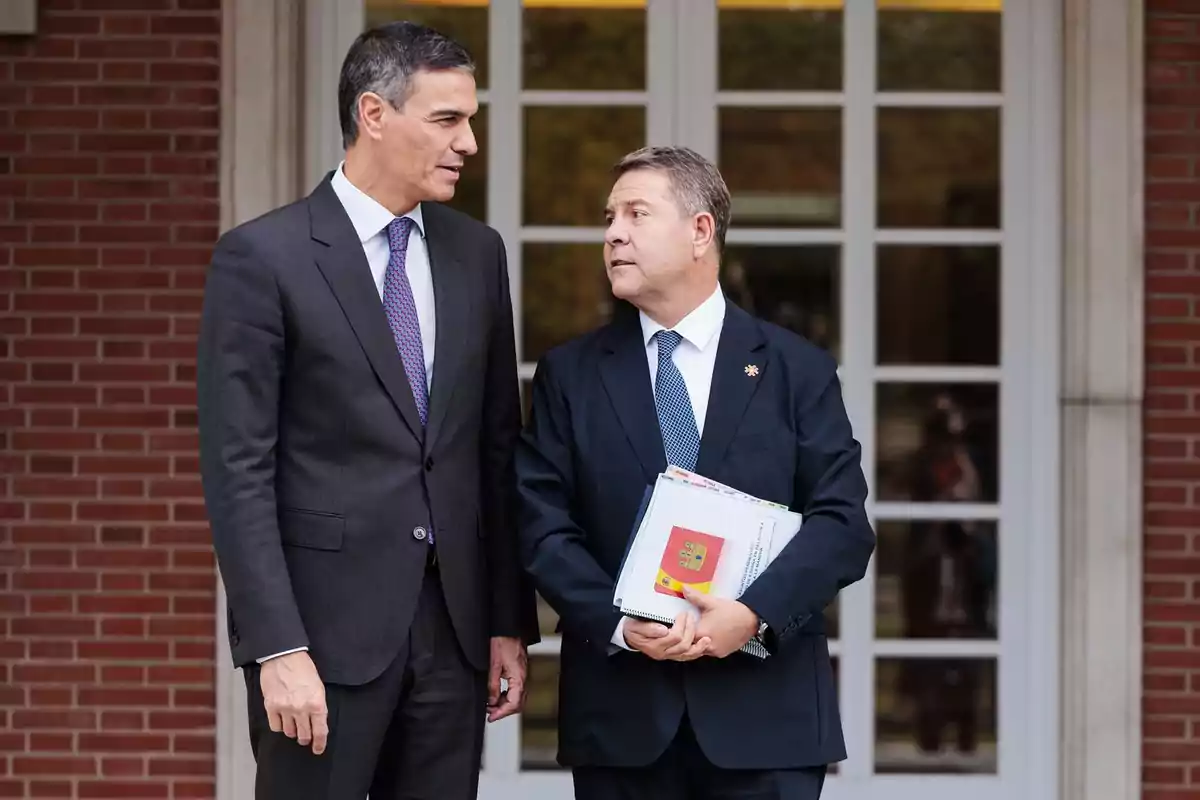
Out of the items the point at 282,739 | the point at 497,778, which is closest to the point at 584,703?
the point at 282,739

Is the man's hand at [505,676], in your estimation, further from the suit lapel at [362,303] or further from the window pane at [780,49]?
the window pane at [780,49]

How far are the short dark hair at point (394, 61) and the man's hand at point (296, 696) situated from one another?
95 cm

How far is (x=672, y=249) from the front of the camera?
302 centimetres

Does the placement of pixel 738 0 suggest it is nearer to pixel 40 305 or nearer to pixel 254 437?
pixel 40 305

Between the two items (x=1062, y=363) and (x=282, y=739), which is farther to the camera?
(x=1062, y=363)

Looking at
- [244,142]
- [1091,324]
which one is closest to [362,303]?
[244,142]

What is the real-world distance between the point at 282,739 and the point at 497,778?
7.17ft

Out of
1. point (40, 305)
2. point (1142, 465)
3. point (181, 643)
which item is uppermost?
point (40, 305)

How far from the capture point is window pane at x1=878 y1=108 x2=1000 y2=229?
4977mm

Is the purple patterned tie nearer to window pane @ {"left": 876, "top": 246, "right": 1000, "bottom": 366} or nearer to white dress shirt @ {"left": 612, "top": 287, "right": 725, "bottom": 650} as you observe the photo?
white dress shirt @ {"left": 612, "top": 287, "right": 725, "bottom": 650}

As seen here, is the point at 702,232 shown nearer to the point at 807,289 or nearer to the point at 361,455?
the point at 361,455

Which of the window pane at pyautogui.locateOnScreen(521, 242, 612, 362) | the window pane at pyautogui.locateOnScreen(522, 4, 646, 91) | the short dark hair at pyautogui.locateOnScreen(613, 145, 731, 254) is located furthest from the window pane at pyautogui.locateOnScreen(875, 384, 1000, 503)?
the short dark hair at pyautogui.locateOnScreen(613, 145, 731, 254)

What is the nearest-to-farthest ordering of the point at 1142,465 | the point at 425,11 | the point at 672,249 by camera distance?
the point at 672,249
the point at 1142,465
the point at 425,11

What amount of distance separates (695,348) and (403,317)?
1.77ft
